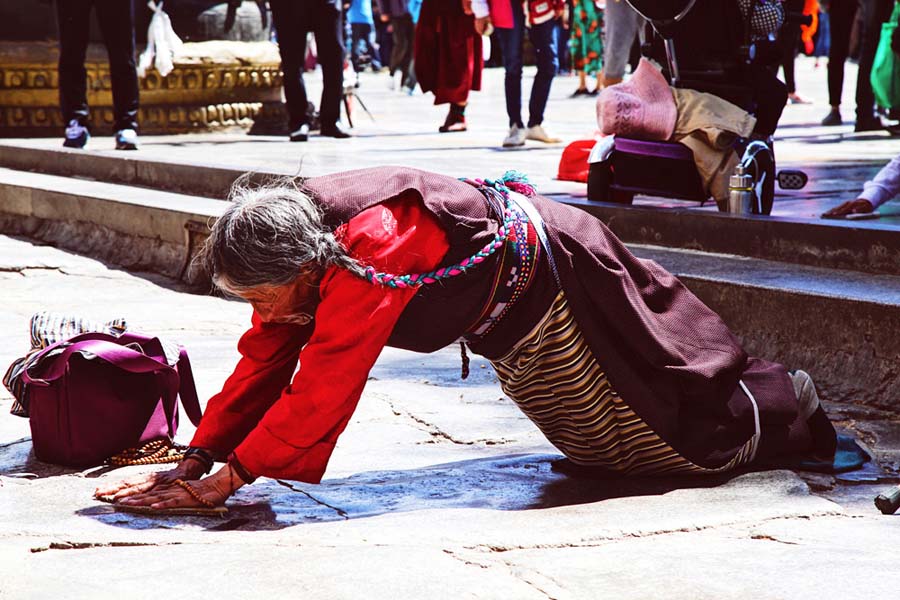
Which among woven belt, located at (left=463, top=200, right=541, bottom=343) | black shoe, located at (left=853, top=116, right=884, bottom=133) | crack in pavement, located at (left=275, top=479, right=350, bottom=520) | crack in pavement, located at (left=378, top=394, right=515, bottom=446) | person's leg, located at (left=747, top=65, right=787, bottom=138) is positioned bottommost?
crack in pavement, located at (left=378, top=394, right=515, bottom=446)

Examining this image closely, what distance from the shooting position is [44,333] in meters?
3.08

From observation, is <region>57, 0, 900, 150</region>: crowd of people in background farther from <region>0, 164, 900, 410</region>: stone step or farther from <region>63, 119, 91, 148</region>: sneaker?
<region>0, 164, 900, 410</region>: stone step

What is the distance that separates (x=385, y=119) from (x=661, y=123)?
6.35 m

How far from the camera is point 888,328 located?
327 cm

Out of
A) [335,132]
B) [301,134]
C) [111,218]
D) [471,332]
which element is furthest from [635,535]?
[335,132]

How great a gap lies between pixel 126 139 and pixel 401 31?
9119mm

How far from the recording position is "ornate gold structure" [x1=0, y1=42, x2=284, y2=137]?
28.1 feet

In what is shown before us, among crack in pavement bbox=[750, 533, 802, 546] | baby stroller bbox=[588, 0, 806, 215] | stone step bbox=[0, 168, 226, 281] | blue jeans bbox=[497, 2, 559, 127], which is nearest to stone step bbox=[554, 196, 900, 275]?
baby stroller bbox=[588, 0, 806, 215]

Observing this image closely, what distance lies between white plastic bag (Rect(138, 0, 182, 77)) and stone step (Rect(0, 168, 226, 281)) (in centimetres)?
111

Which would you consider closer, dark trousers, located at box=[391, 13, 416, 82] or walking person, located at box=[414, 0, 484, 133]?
walking person, located at box=[414, 0, 484, 133]

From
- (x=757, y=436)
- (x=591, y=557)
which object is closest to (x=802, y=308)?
(x=757, y=436)

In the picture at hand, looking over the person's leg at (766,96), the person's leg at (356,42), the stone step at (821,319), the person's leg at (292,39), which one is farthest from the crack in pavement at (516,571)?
the person's leg at (356,42)

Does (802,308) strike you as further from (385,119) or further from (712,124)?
(385,119)

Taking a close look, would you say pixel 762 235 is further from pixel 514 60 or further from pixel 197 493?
pixel 514 60
